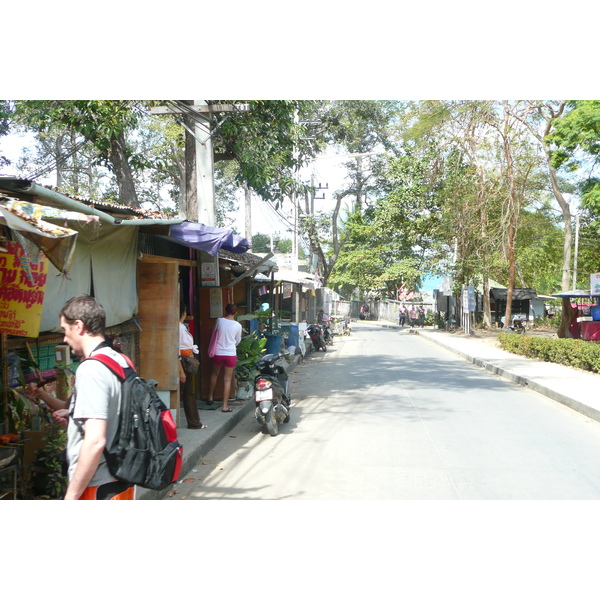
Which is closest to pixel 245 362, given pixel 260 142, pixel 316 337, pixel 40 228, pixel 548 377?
pixel 260 142

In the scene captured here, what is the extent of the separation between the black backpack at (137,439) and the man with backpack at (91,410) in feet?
0.11

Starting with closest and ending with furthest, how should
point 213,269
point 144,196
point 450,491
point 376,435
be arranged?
1. point 450,491
2. point 376,435
3. point 213,269
4. point 144,196

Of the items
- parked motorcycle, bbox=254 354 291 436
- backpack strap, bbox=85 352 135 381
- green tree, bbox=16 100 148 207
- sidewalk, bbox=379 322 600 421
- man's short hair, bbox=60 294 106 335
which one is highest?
green tree, bbox=16 100 148 207

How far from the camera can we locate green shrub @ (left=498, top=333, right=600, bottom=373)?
48.5 feet

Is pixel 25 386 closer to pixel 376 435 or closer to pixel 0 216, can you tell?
pixel 0 216

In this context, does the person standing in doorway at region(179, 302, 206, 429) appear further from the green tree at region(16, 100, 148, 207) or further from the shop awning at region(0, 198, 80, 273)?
the green tree at region(16, 100, 148, 207)

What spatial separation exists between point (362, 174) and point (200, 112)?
98.9 ft

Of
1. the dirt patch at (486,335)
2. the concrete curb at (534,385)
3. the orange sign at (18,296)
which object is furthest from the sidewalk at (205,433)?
the dirt patch at (486,335)

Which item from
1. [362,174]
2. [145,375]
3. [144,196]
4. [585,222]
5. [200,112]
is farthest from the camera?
[362,174]

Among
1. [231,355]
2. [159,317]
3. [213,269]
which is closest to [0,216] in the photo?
[159,317]

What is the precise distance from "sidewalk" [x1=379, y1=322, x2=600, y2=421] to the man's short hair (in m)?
8.45

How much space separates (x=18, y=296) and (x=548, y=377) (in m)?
12.2

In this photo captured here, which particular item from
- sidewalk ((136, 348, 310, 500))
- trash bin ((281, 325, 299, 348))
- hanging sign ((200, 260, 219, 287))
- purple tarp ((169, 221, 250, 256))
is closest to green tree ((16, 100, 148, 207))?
hanging sign ((200, 260, 219, 287))

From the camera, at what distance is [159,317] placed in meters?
7.64
